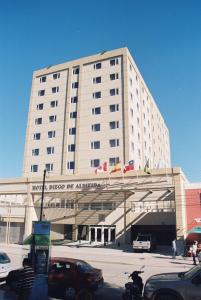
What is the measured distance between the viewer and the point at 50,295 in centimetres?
1277

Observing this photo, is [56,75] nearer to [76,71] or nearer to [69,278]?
[76,71]

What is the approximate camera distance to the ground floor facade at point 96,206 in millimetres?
37406

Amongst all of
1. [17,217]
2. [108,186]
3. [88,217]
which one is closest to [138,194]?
[108,186]

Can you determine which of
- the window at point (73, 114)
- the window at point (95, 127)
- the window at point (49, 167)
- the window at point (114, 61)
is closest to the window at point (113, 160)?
the window at point (95, 127)

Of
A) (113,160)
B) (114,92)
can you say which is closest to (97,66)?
(114,92)

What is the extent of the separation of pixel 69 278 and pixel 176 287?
16.0ft

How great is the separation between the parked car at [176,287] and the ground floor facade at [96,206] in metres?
25.3

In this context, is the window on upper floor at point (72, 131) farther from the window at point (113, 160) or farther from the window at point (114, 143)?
the window at point (113, 160)

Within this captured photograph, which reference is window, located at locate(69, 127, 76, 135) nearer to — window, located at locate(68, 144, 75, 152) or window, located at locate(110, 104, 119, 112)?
window, located at locate(68, 144, 75, 152)

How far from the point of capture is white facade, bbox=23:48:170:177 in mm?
48875

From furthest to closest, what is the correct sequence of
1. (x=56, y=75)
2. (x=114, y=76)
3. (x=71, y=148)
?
(x=56, y=75) < (x=114, y=76) < (x=71, y=148)

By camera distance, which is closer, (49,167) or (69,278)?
(69,278)

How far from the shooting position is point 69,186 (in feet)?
132

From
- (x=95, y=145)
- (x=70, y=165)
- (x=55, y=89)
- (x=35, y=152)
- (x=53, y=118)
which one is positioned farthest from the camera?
(x=55, y=89)
